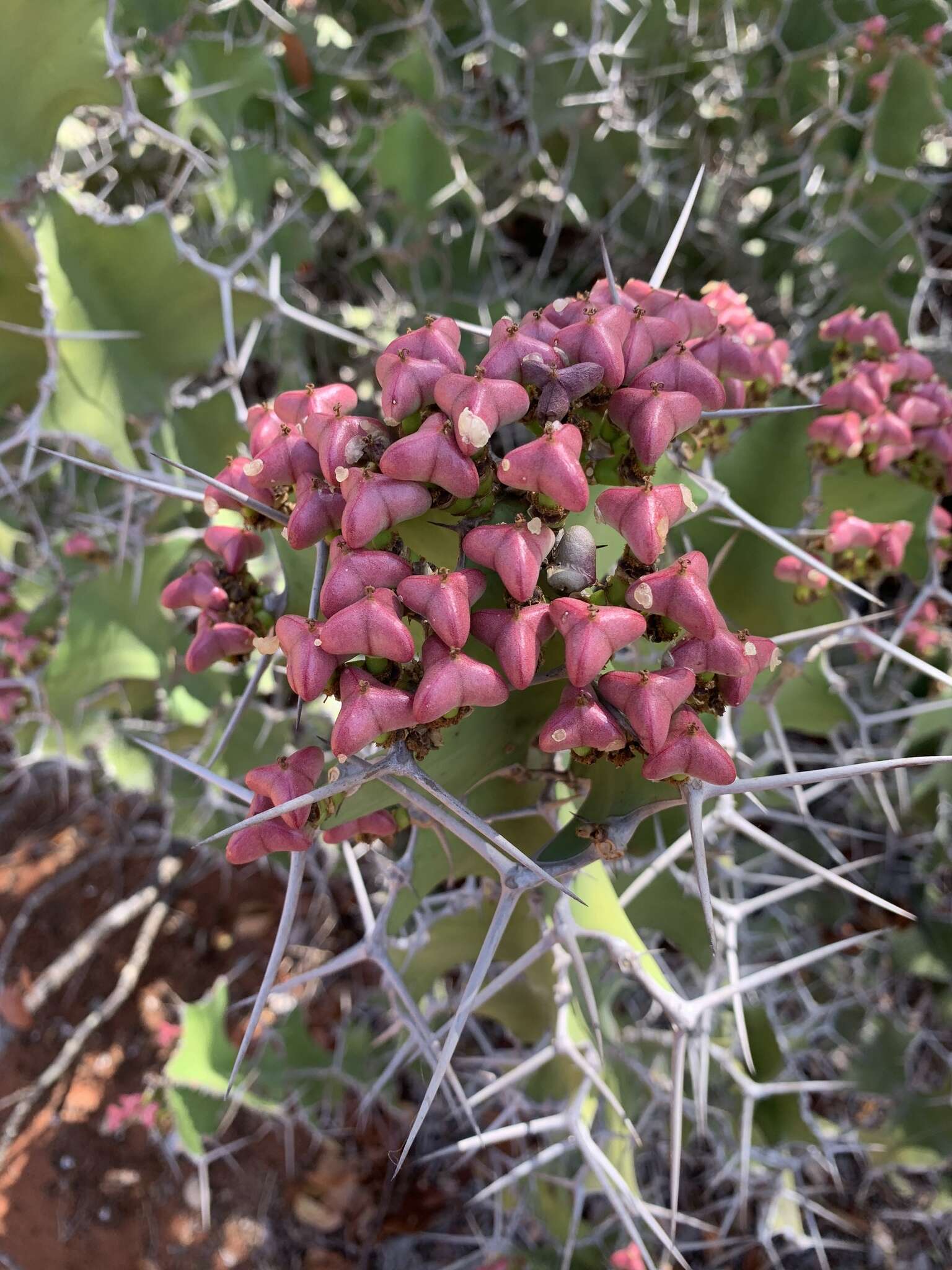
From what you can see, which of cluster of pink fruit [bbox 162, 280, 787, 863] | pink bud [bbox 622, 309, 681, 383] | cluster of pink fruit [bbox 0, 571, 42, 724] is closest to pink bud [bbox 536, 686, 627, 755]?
cluster of pink fruit [bbox 162, 280, 787, 863]

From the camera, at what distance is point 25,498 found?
55.0 inches

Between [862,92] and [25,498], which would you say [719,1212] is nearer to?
[25,498]

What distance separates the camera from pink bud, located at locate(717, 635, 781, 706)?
483 millimetres

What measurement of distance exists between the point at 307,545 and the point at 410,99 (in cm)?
111

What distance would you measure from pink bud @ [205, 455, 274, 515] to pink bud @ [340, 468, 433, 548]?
0.13 m

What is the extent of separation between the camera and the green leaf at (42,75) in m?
0.83

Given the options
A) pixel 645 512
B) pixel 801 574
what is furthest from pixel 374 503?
pixel 801 574

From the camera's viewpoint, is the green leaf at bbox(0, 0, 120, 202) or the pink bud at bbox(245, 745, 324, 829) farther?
the green leaf at bbox(0, 0, 120, 202)

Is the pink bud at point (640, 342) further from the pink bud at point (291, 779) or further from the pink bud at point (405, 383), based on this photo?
the pink bud at point (291, 779)

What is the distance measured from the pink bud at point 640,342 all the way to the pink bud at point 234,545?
28 cm

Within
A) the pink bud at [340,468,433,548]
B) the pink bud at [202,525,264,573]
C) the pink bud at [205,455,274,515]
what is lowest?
the pink bud at [202,525,264,573]

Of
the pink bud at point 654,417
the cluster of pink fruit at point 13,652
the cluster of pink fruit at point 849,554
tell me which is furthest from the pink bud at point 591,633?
the cluster of pink fruit at point 13,652

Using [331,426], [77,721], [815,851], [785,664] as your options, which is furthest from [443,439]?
[815,851]

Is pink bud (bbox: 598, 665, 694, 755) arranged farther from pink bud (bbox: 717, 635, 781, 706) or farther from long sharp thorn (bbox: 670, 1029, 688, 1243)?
long sharp thorn (bbox: 670, 1029, 688, 1243)
